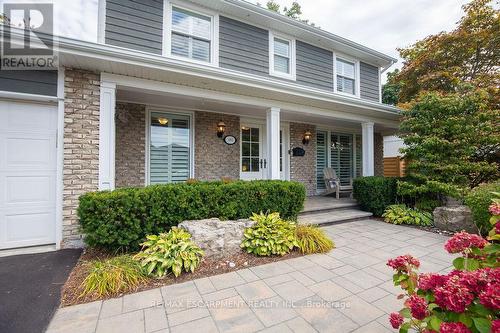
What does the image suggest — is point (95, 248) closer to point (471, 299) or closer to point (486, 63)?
point (471, 299)

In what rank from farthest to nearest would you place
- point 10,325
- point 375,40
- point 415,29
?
point 375,40
point 415,29
point 10,325

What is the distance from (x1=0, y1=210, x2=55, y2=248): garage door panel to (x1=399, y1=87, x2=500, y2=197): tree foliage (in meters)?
7.53

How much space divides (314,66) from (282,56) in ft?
3.89

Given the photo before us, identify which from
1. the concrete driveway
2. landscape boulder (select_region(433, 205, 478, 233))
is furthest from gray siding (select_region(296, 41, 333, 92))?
the concrete driveway

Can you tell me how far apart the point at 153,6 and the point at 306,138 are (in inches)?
227

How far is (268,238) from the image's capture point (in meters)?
3.69

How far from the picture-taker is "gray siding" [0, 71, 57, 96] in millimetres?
3453

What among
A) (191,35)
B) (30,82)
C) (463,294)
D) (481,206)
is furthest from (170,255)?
(481,206)

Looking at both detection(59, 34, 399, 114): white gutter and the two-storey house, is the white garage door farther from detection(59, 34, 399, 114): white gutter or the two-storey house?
detection(59, 34, 399, 114): white gutter

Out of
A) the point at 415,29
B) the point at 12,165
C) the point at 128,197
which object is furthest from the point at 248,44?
the point at 415,29

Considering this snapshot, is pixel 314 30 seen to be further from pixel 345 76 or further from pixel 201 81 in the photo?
pixel 201 81

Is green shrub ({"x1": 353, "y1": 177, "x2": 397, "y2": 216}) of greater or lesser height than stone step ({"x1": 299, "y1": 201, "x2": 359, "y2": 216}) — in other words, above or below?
above

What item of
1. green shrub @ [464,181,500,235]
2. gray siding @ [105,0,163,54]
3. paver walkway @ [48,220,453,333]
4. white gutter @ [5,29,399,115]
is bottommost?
paver walkway @ [48,220,453,333]

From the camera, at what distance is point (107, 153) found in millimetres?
3934
